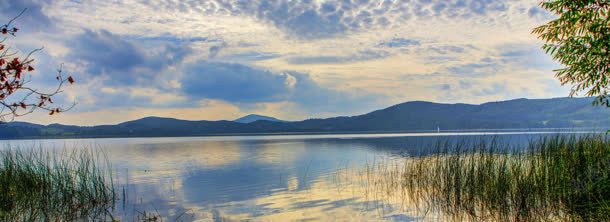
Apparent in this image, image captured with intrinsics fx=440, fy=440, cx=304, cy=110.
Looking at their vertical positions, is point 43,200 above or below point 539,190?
below

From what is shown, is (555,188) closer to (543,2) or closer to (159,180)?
(543,2)

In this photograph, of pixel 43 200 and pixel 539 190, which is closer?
pixel 539 190

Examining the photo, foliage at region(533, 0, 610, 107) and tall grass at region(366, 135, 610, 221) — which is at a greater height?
foliage at region(533, 0, 610, 107)

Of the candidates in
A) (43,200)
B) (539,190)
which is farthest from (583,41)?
(43,200)

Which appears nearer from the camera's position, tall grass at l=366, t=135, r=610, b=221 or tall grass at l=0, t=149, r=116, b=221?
tall grass at l=366, t=135, r=610, b=221

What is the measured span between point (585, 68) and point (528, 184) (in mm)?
3951

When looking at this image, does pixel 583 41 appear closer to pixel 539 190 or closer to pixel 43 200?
pixel 539 190

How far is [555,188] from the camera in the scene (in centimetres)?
1166

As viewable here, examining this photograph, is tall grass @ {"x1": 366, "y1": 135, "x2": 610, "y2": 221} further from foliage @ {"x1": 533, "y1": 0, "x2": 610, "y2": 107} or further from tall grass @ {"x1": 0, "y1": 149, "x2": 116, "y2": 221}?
tall grass @ {"x1": 0, "y1": 149, "x2": 116, "y2": 221}

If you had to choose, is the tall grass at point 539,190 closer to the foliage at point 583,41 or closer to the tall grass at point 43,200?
the foliage at point 583,41

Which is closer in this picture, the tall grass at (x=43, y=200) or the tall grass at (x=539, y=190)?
the tall grass at (x=539, y=190)

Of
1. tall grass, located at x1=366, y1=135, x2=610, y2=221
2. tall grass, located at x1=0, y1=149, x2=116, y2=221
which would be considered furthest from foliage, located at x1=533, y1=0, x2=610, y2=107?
tall grass, located at x1=0, y1=149, x2=116, y2=221

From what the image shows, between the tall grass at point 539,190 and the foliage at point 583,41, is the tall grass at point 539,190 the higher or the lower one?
the lower one

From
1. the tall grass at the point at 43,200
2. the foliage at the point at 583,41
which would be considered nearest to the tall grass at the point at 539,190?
the foliage at the point at 583,41
